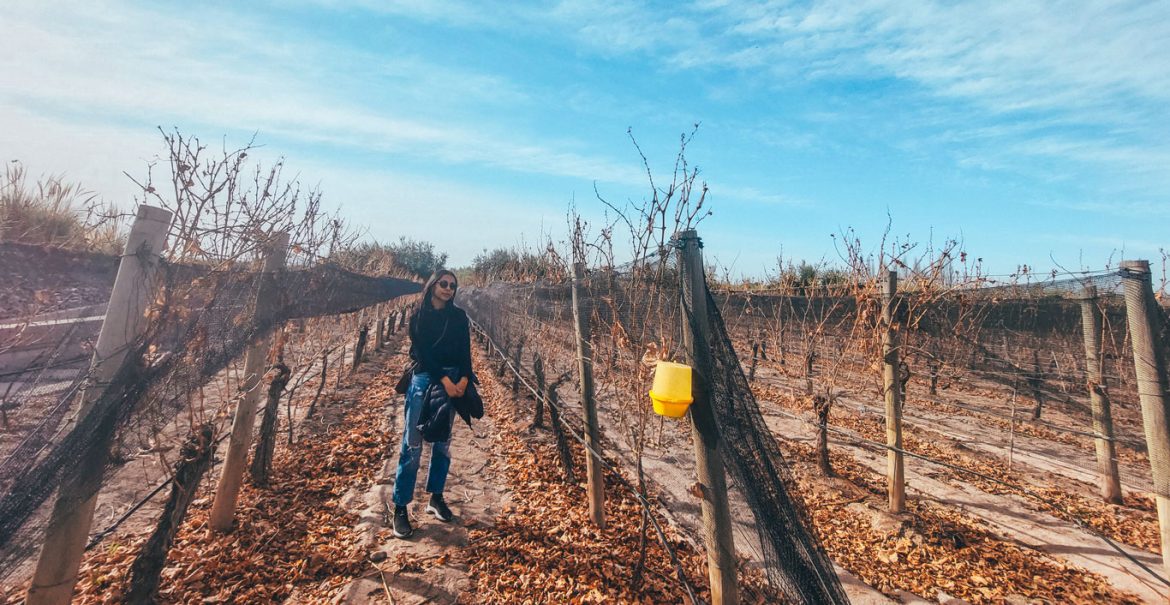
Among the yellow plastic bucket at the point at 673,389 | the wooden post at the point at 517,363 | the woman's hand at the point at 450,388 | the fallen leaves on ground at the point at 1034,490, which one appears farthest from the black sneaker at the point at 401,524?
the wooden post at the point at 517,363

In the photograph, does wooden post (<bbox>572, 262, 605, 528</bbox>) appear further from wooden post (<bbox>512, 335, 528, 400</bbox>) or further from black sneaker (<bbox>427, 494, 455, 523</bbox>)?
wooden post (<bbox>512, 335, 528, 400</bbox>)

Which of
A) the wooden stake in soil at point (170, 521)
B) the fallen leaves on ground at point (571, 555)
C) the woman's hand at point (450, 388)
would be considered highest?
the woman's hand at point (450, 388)

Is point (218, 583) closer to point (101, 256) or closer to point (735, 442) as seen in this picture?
point (735, 442)

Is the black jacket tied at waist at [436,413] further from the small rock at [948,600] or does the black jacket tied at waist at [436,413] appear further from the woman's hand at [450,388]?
the small rock at [948,600]

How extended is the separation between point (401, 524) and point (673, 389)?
7.96 ft

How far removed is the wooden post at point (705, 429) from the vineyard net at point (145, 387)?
7.24 ft

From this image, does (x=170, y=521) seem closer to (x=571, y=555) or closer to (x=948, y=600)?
(x=571, y=555)

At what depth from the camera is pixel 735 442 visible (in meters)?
1.98

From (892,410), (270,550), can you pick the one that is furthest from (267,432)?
(892,410)

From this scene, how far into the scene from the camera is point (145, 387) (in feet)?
6.38

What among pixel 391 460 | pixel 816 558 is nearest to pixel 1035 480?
pixel 816 558

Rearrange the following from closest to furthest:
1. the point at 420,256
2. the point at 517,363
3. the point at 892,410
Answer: the point at 892,410
the point at 517,363
the point at 420,256

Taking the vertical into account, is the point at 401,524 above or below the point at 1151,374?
below

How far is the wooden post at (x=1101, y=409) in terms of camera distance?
4.32 metres
